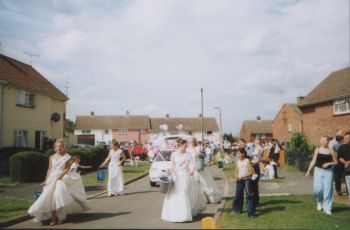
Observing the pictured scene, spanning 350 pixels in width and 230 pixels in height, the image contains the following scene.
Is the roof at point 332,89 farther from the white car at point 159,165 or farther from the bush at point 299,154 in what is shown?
the white car at point 159,165

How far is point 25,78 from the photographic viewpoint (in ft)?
93.4

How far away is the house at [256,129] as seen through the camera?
3027 inches

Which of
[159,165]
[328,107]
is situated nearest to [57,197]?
[159,165]

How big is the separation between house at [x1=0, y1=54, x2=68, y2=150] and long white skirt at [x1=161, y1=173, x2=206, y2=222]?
18068mm

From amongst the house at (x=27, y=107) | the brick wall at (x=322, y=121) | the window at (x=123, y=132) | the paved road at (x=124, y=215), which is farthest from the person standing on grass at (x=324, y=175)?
the window at (x=123, y=132)

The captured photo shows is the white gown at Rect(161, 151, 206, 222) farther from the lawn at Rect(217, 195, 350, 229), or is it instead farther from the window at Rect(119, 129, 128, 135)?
the window at Rect(119, 129, 128, 135)

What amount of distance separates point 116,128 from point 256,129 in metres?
26.8

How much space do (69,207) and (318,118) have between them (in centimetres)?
2681

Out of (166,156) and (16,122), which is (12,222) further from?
(16,122)

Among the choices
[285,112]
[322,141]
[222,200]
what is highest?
[285,112]

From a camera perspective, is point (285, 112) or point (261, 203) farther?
point (285, 112)

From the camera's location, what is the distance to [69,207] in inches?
366

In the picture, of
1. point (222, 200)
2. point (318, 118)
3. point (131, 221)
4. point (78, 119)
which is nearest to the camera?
point (131, 221)

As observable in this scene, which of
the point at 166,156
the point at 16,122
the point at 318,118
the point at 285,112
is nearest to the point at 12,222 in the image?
the point at 166,156
